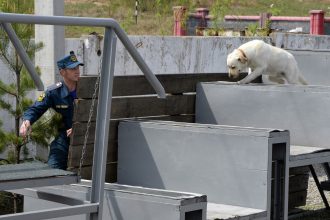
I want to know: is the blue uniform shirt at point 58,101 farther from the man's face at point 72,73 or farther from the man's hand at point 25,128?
the man's hand at point 25,128

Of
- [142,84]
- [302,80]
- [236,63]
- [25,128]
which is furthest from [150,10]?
[25,128]

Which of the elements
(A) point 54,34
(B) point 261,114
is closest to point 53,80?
(A) point 54,34

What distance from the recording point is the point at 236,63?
809 centimetres

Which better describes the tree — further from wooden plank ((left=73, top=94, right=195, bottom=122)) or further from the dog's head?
the dog's head

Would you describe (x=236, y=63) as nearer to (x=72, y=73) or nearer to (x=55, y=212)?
(x=72, y=73)

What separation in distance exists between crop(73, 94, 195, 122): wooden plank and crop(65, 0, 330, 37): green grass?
13.9m

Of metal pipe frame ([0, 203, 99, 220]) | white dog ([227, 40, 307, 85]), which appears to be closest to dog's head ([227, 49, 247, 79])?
white dog ([227, 40, 307, 85])

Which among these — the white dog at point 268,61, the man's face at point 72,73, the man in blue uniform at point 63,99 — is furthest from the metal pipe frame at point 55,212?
the white dog at point 268,61

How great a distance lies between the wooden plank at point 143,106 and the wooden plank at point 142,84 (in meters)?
0.05

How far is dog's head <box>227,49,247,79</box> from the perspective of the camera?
310 inches

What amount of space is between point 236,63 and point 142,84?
181 cm

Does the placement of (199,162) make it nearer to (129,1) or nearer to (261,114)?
(261,114)

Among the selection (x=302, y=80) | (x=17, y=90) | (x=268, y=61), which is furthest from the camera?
(x=302, y=80)

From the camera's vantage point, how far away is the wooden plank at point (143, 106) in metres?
5.80
